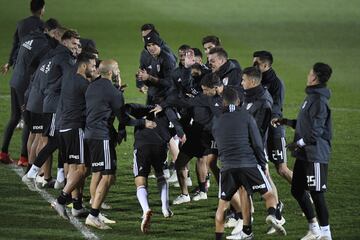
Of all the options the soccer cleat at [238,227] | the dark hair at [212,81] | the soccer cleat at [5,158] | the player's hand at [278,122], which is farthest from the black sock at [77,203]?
the soccer cleat at [5,158]

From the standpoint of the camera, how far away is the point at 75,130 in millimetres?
15211

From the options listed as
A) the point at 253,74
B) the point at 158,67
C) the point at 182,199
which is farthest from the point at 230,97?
the point at 158,67

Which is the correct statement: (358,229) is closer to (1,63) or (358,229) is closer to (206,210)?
(206,210)

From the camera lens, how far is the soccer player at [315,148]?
1381 cm

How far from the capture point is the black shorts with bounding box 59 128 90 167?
15.2 meters

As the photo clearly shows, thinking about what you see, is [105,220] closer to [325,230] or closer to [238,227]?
[238,227]

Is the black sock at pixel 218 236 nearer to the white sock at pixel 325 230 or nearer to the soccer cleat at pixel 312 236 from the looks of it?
the soccer cleat at pixel 312 236

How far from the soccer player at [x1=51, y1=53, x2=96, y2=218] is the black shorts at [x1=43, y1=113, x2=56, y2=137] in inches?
63.6

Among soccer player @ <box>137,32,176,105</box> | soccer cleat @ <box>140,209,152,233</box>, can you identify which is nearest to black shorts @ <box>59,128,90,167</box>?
soccer cleat @ <box>140,209,152,233</box>

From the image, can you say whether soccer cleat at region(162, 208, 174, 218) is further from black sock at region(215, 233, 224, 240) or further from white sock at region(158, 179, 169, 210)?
black sock at region(215, 233, 224, 240)

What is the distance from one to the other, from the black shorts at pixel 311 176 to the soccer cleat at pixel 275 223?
1.93ft

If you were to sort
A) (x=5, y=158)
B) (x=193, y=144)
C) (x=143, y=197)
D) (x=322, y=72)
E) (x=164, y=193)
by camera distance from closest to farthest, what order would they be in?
(x=322, y=72) → (x=143, y=197) → (x=164, y=193) → (x=193, y=144) → (x=5, y=158)

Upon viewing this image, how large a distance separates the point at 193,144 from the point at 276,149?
1.17 meters

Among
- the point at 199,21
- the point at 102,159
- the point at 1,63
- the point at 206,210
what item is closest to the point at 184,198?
the point at 206,210
